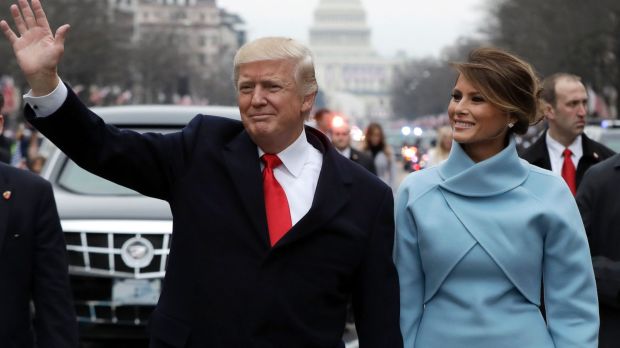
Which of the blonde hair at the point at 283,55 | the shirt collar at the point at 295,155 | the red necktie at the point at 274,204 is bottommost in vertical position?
the red necktie at the point at 274,204

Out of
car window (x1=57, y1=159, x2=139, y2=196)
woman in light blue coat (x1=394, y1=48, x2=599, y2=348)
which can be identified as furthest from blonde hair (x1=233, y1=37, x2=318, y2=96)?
car window (x1=57, y1=159, x2=139, y2=196)

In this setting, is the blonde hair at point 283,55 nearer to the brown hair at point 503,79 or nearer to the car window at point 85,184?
the brown hair at point 503,79

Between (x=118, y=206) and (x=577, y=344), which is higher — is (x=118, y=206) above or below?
below

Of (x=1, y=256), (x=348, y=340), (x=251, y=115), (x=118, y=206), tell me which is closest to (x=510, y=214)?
(x=251, y=115)

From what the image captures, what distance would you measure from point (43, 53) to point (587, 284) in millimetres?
1831

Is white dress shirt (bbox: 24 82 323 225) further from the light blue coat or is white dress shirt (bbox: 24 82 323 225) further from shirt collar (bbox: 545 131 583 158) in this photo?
shirt collar (bbox: 545 131 583 158)

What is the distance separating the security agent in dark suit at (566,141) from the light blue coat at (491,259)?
3484mm

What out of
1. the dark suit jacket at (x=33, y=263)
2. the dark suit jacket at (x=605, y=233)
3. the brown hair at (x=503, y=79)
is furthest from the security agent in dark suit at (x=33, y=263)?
the dark suit jacket at (x=605, y=233)

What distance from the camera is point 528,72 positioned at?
4.89 metres

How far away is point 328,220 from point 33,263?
163 cm

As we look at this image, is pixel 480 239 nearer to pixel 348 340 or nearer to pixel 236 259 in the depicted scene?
pixel 236 259

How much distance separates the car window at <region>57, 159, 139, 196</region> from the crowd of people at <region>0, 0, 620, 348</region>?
5.29 meters

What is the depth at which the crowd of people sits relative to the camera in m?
4.45

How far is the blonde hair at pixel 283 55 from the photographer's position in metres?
4.53
